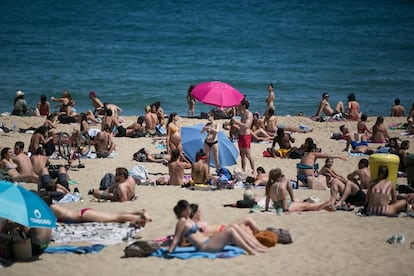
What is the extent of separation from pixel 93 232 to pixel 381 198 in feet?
13.5

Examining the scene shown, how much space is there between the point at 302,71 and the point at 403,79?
15.6ft

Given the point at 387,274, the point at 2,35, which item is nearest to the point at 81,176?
the point at 387,274

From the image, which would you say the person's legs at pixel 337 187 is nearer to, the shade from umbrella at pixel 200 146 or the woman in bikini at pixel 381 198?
the woman in bikini at pixel 381 198

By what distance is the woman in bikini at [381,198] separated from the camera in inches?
479

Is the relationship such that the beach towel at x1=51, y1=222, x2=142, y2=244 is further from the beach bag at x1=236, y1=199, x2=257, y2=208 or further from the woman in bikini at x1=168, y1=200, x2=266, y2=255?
the beach bag at x1=236, y1=199, x2=257, y2=208

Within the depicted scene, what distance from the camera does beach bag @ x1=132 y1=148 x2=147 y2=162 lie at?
17375 mm

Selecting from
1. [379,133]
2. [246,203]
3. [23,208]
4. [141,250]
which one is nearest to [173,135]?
[246,203]

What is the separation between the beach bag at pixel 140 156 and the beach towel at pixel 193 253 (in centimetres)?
702

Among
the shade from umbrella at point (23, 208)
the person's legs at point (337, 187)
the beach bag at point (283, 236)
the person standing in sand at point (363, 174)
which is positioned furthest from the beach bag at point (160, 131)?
the shade from umbrella at point (23, 208)

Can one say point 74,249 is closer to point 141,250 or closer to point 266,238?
point 141,250

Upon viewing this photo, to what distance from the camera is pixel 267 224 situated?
11805 mm

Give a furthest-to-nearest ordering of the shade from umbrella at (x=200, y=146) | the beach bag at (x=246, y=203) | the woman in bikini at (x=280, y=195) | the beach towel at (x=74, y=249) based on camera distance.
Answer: the shade from umbrella at (x=200, y=146) < the beach bag at (x=246, y=203) < the woman in bikini at (x=280, y=195) < the beach towel at (x=74, y=249)

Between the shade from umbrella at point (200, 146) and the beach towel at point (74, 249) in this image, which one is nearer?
the beach towel at point (74, 249)

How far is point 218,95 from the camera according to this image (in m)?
18.0
